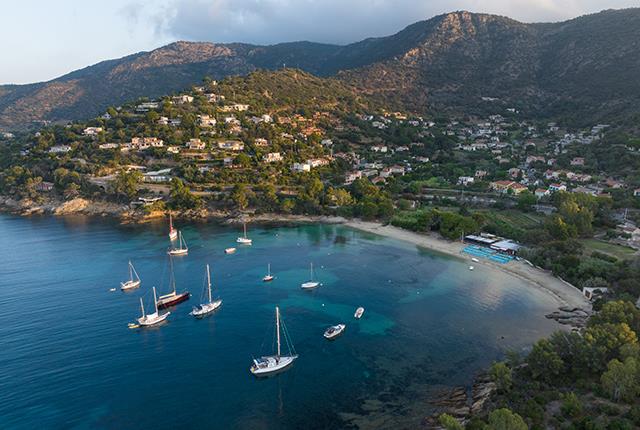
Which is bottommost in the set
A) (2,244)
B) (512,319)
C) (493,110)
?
(512,319)

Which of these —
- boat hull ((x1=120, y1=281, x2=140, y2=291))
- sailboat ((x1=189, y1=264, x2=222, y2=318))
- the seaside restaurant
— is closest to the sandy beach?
the seaside restaurant

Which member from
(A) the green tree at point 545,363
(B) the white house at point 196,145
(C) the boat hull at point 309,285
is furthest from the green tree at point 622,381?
(B) the white house at point 196,145

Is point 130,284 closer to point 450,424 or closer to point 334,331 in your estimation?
point 334,331

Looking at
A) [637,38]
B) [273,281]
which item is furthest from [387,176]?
[637,38]

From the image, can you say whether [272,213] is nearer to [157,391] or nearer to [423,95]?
[157,391]

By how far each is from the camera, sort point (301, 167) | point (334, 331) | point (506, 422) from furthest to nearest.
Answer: point (301, 167)
point (334, 331)
point (506, 422)

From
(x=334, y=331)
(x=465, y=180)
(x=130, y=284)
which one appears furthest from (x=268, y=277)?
(x=465, y=180)

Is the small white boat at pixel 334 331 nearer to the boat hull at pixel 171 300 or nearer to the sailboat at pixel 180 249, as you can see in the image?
the boat hull at pixel 171 300
